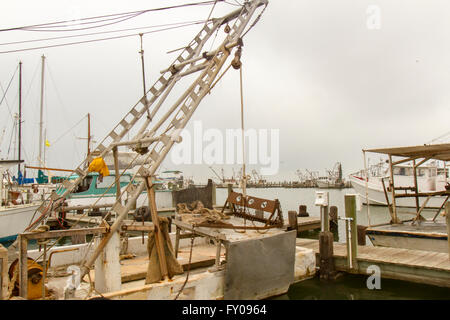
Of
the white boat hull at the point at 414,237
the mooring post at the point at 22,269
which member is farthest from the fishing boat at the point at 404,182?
the mooring post at the point at 22,269

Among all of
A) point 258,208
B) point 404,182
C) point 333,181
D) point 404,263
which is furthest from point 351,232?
point 333,181

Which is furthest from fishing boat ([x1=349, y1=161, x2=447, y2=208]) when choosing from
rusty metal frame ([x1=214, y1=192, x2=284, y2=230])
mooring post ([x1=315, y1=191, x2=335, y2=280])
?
rusty metal frame ([x1=214, y1=192, x2=284, y2=230])

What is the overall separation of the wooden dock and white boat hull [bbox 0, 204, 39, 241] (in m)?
17.2

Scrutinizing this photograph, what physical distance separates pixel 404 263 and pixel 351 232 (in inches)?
64.7

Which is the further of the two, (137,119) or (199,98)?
(137,119)

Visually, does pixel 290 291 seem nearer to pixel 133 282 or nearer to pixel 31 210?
pixel 133 282

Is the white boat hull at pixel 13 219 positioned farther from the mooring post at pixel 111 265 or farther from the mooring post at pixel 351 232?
the mooring post at pixel 351 232

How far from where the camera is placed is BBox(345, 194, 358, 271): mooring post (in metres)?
10.1

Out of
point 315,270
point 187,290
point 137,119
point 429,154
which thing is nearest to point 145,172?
point 187,290

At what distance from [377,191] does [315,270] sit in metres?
36.3

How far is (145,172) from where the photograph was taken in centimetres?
668

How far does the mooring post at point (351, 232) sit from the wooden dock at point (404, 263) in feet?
0.47

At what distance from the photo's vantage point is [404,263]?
9375 millimetres

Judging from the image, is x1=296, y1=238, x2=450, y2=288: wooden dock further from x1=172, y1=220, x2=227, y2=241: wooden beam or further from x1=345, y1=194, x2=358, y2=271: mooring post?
x1=172, y1=220, x2=227, y2=241: wooden beam
